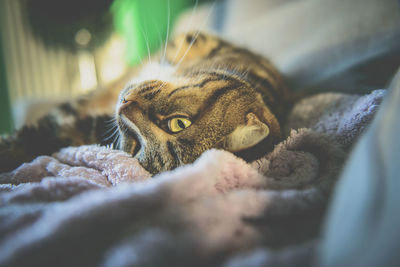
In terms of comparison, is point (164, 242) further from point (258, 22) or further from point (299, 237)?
point (258, 22)

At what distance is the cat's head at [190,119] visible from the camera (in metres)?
0.54

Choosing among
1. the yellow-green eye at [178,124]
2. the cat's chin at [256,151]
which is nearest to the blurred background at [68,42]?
the yellow-green eye at [178,124]

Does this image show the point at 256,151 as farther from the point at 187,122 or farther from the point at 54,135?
the point at 54,135

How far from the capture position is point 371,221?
0.20 m

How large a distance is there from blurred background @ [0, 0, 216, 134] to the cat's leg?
847 millimetres

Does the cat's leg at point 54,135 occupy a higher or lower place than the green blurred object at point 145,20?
lower

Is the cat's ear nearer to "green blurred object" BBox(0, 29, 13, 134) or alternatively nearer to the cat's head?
the cat's head

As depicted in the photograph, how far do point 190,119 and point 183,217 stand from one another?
0.33 m

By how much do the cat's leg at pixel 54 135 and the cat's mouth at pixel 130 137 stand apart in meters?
0.14

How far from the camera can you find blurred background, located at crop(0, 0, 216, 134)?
1.88 metres

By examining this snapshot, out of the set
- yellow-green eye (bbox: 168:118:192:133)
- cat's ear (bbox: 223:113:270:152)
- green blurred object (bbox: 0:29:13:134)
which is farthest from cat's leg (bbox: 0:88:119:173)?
green blurred object (bbox: 0:29:13:134)

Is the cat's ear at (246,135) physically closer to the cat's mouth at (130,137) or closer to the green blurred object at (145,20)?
the cat's mouth at (130,137)

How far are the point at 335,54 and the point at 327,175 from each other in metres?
0.73

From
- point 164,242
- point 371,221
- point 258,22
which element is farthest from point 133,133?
point 258,22
